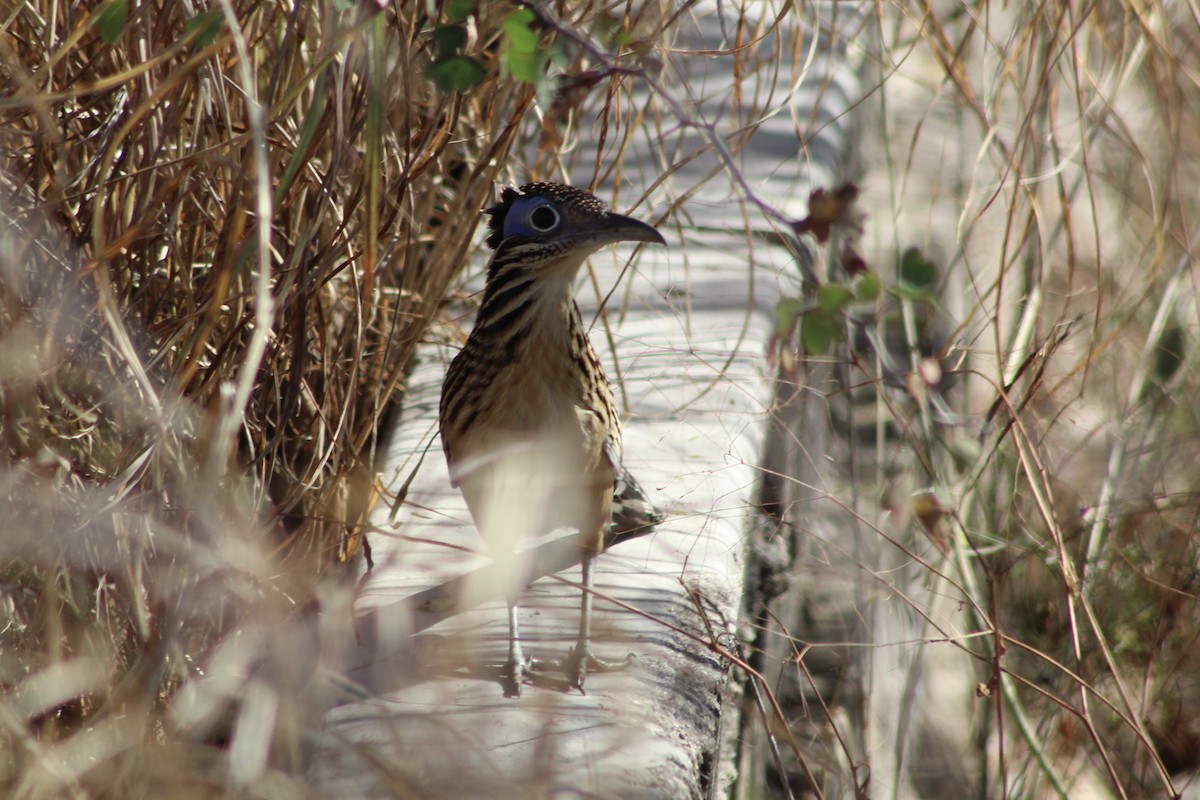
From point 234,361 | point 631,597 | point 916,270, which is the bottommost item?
point 631,597

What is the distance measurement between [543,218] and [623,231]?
0.80 ft

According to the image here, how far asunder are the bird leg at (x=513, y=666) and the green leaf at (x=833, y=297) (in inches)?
58.0

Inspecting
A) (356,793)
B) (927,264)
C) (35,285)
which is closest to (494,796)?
(356,793)

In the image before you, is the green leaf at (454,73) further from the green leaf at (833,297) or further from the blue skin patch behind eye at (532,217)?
the blue skin patch behind eye at (532,217)

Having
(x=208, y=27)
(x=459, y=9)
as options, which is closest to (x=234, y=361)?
(x=208, y=27)

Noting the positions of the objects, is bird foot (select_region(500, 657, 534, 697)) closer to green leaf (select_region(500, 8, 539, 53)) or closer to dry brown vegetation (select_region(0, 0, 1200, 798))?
dry brown vegetation (select_region(0, 0, 1200, 798))

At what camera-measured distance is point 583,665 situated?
3.23 metres

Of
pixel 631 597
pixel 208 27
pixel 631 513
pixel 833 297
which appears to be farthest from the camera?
pixel 631 513

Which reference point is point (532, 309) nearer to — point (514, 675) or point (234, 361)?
point (234, 361)

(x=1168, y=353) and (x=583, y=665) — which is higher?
(x=1168, y=353)

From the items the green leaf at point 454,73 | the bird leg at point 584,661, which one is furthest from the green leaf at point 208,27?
the bird leg at point 584,661

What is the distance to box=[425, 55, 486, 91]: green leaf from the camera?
2293mm

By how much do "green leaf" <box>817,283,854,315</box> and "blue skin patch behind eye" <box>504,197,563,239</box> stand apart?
1282mm

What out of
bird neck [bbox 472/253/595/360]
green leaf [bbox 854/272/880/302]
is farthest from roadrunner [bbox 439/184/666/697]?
green leaf [bbox 854/272/880/302]
